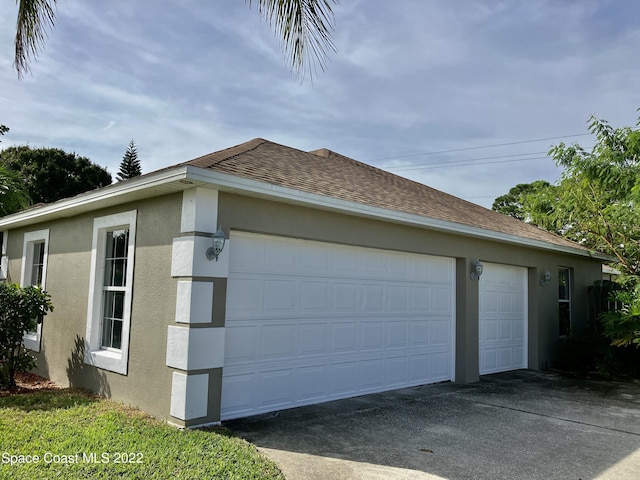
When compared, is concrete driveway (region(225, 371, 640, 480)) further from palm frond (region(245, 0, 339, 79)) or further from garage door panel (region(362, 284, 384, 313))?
palm frond (region(245, 0, 339, 79))

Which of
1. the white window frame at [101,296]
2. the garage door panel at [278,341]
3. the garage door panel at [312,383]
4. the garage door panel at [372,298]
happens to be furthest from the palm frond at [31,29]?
the garage door panel at [372,298]

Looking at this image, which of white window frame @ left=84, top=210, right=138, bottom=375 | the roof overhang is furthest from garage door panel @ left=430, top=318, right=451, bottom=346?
white window frame @ left=84, top=210, right=138, bottom=375

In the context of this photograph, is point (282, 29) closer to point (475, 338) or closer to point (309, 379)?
point (309, 379)

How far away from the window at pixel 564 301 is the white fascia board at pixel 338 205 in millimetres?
2170

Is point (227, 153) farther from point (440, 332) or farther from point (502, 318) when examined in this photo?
point (502, 318)

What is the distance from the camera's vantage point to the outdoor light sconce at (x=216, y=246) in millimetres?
5439

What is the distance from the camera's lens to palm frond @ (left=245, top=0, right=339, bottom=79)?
3.57 meters

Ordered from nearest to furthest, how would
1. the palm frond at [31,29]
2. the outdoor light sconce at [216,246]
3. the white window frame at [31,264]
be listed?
1. the palm frond at [31,29]
2. the outdoor light sconce at [216,246]
3. the white window frame at [31,264]

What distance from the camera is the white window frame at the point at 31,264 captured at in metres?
8.64

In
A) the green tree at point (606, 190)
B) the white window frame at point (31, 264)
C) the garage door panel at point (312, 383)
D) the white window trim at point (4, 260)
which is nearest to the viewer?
the garage door panel at point (312, 383)

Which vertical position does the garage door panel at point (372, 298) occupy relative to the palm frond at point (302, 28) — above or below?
below

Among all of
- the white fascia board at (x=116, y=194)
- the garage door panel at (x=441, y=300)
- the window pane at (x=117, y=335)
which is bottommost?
the window pane at (x=117, y=335)

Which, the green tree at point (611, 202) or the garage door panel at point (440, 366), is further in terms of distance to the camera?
the green tree at point (611, 202)

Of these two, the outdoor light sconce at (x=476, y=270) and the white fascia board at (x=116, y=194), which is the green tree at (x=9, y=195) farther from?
the outdoor light sconce at (x=476, y=270)
